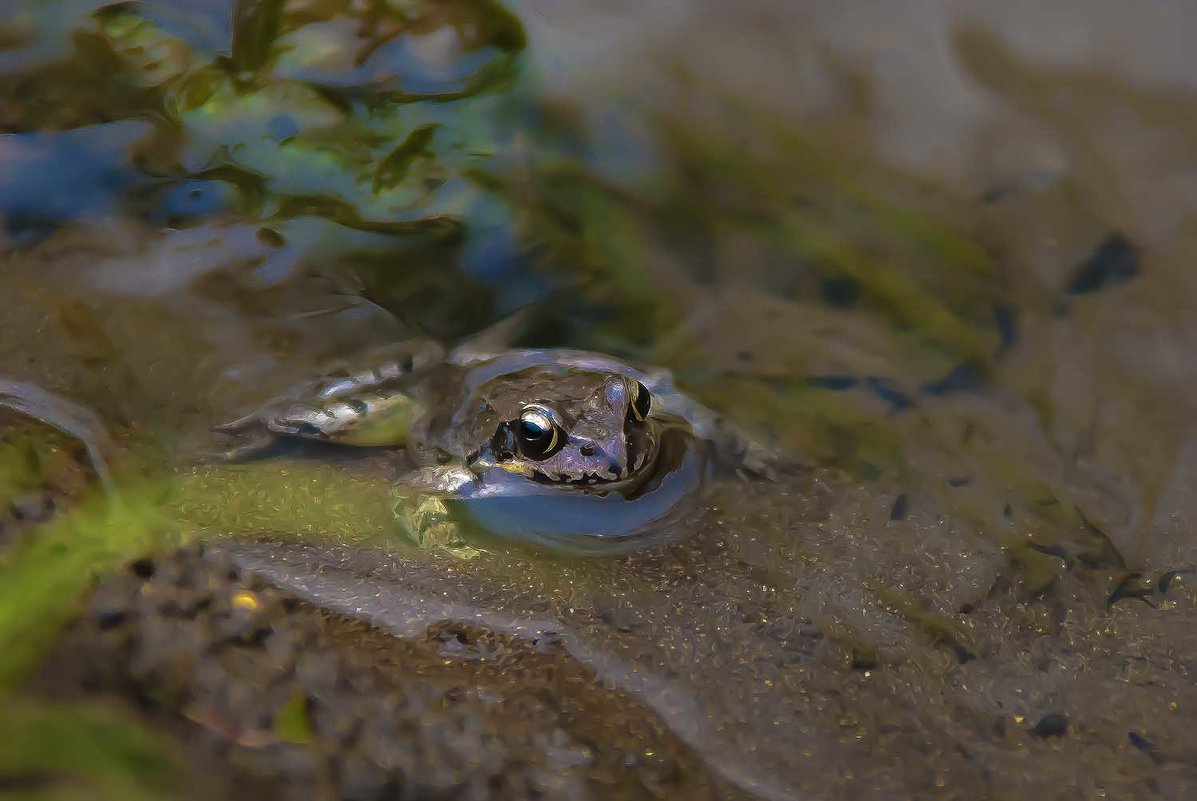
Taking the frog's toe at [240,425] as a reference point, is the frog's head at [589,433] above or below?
above

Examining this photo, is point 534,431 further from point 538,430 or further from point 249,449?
point 249,449

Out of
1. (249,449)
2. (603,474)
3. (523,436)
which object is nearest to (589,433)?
(603,474)

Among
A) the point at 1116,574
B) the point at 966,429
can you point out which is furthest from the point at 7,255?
the point at 1116,574

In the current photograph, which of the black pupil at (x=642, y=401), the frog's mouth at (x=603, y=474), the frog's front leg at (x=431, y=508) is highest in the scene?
the black pupil at (x=642, y=401)

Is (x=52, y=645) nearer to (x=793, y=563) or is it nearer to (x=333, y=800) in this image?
(x=333, y=800)

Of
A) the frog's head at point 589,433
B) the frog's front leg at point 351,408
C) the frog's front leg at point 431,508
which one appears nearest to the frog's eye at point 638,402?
the frog's head at point 589,433

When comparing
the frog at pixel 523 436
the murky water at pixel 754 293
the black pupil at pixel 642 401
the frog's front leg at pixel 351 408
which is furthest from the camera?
the frog's front leg at pixel 351 408

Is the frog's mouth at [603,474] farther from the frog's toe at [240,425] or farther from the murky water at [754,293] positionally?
the frog's toe at [240,425]

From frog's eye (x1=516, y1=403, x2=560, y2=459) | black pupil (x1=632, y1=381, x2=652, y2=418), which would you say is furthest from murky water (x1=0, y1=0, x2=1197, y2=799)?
frog's eye (x1=516, y1=403, x2=560, y2=459)

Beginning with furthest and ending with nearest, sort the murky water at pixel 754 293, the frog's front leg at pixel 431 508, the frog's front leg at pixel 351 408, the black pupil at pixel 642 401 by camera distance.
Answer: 1. the frog's front leg at pixel 351 408
2. the black pupil at pixel 642 401
3. the frog's front leg at pixel 431 508
4. the murky water at pixel 754 293
